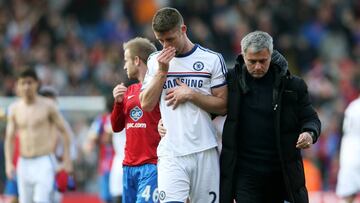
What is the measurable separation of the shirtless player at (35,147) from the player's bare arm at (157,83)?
5.04m

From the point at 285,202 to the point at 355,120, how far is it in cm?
706

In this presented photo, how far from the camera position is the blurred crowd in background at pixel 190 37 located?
24.8 meters

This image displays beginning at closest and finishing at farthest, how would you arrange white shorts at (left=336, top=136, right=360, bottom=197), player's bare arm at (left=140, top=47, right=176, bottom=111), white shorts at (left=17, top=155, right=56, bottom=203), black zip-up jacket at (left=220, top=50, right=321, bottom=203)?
1. player's bare arm at (left=140, top=47, right=176, bottom=111)
2. black zip-up jacket at (left=220, top=50, right=321, bottom=203)
3. white shorts at (left=17, top=155, right=56, bottom=203)
4. white shorts at (left=336, top=136, right=360, bottom=197)

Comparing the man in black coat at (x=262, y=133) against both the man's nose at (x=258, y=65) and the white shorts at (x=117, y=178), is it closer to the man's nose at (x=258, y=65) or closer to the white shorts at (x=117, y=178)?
the man's nose at (x=258, y=65)

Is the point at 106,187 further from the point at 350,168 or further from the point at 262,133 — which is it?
the point at 262,133

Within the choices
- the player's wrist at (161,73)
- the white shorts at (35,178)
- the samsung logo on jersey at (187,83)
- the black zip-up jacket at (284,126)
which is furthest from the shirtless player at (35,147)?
the player's wrist at (161,73)

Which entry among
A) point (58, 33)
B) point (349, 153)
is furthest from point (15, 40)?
point (349, 153)

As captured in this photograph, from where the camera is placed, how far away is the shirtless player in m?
15.1

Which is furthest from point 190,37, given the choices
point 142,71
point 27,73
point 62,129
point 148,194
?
point 148,194

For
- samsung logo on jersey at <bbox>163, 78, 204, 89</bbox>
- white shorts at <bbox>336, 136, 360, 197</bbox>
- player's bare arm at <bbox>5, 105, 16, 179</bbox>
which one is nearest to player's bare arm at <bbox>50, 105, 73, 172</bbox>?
player's bare arm at <bbox>5, 105, 16, 179</bbox>

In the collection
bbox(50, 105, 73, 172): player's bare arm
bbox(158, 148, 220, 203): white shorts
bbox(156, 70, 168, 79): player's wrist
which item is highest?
bbox(156, 70, 168, 79): player's wrist

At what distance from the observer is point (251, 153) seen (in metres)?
10.2

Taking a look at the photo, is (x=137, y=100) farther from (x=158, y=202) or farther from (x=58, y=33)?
(x=58, y=33)

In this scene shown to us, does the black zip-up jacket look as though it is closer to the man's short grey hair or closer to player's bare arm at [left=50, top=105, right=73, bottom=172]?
the man's short grey hair
